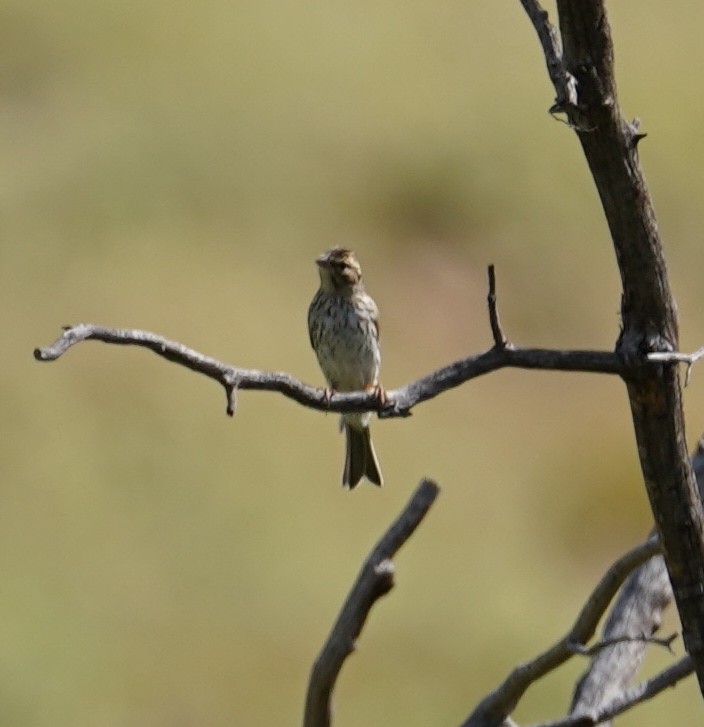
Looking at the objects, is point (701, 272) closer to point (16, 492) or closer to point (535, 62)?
point (535, 62)

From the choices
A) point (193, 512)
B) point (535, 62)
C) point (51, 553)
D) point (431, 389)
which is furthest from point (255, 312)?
point (431, 389)

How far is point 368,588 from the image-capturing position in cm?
326

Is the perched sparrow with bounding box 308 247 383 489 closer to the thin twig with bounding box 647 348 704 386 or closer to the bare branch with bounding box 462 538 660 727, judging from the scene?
the bare branch with bounding box 462 538 660 727

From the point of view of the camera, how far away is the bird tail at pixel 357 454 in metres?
5.83

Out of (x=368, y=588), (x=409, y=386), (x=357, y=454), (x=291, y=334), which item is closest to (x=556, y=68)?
(x=409, y=386)

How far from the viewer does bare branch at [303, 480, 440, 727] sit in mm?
3246

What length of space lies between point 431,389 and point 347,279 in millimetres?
2896

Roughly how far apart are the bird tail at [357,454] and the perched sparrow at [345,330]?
1cm

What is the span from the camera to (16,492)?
7.82 metres

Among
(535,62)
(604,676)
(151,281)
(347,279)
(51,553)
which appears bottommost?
(604,676)

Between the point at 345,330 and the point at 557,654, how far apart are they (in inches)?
91.4

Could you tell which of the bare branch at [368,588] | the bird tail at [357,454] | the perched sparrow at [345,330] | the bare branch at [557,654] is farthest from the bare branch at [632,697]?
the bird tail at [357,454]

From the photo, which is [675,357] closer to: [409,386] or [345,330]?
[409,386]

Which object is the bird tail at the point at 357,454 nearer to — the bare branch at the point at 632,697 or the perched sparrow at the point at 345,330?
the perched sparrow at the point at 345,330
